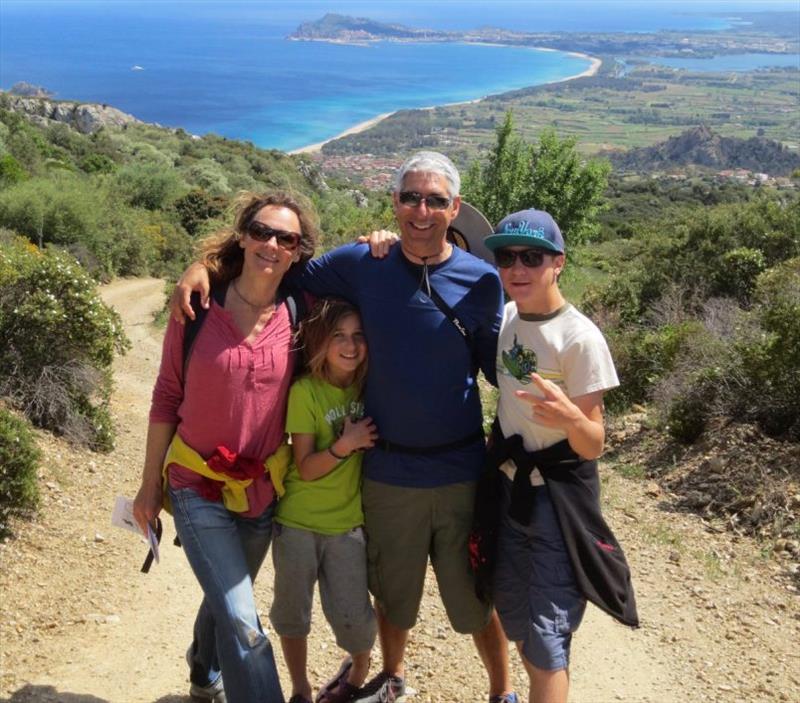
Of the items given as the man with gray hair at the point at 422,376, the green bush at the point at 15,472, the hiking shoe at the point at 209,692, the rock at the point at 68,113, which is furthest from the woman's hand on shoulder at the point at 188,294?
the rock at the point at 68,113

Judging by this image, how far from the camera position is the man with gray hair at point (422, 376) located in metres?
2.83

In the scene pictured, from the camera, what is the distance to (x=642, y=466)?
6.96 m

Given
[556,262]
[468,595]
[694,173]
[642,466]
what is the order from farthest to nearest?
[694,173]
[642,466]
[468,595]
[556,262]

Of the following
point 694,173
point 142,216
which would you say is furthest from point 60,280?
point 694,173

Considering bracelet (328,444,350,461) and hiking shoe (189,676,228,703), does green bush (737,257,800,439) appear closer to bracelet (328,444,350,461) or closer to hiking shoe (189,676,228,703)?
bracelet (328,444,350,461)

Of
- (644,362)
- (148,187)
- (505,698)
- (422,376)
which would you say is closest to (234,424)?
(422,376)

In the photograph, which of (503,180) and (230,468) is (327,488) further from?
(503,180)

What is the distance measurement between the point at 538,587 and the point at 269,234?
1.53 m

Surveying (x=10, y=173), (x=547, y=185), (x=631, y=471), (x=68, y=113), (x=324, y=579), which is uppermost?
(x=324, y=579)

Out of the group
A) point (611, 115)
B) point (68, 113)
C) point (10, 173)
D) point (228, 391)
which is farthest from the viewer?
point (611, 115)

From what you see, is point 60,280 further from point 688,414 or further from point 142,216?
point 142,216

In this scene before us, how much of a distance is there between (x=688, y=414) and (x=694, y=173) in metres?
73.6

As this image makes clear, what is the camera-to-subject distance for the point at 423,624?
4.47 metres

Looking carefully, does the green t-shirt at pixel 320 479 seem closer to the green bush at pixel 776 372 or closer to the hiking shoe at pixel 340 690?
the hiking shoe at pixel 340 690
